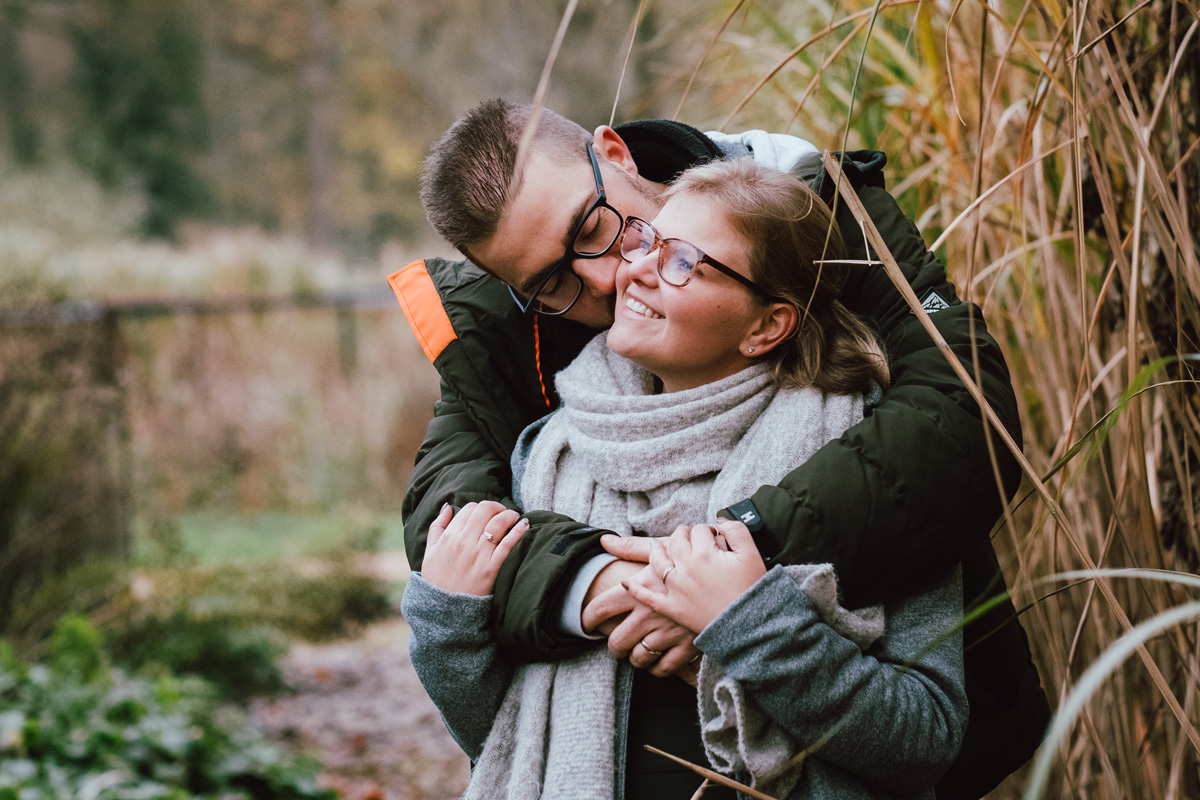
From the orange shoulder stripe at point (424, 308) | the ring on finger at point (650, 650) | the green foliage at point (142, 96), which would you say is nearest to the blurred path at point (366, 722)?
the orange shoulder stripe at point (424, 308)

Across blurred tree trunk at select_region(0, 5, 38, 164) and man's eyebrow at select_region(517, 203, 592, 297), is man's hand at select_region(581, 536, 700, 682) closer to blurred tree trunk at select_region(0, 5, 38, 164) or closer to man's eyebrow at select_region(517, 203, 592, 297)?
man's eyebrow at select_region(517, 203, 592, 297)

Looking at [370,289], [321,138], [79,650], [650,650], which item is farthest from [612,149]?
[321,138]

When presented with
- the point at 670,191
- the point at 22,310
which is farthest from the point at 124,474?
the point at 670,191

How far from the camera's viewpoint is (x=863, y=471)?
1.11 m

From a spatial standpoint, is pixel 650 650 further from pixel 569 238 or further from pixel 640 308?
pixel 569 238

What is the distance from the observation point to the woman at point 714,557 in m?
1.04

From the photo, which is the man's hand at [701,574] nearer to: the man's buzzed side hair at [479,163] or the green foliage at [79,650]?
the man's buzzed side hair at [479,163]

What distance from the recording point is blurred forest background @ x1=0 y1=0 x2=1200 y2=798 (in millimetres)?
1201

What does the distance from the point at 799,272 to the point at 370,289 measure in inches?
227

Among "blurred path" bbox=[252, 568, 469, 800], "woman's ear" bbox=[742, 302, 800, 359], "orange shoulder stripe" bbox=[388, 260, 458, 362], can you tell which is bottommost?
"blurred path" bbox=[252, 568, 469, 800]

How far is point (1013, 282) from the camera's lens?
5.98ft

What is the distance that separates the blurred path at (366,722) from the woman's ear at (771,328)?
3092mm

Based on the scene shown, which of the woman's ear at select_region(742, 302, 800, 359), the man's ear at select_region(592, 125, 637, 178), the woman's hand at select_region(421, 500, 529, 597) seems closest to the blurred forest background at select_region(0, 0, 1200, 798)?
the woman's ear at select_region(742, 302, 800, 359)

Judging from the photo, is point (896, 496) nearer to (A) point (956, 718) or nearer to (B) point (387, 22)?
(A) point (956, 718)
